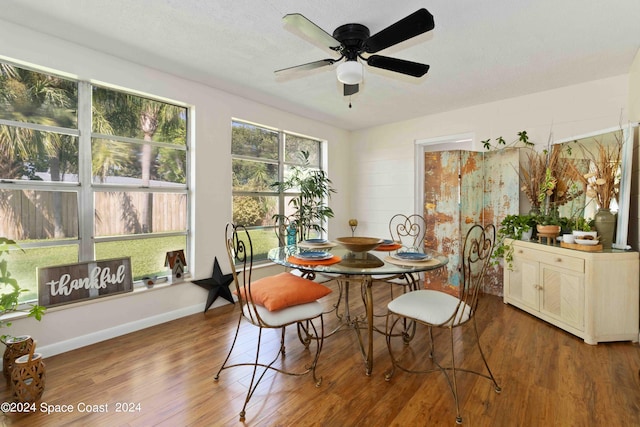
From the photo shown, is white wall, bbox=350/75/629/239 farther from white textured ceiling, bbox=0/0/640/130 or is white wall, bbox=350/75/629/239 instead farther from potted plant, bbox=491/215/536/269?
potted plant, bbox=491/215/536/269

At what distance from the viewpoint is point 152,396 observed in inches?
70.6

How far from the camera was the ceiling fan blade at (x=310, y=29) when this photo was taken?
155 centimetres

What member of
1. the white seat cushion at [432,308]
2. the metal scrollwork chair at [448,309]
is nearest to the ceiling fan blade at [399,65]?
the metal scrollwork chair at [448,309]

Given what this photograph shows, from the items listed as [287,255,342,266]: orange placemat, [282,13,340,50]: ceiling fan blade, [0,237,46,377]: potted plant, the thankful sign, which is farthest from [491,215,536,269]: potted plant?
[0,237,46,377]: potted plant

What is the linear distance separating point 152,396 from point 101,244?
1.53 metres

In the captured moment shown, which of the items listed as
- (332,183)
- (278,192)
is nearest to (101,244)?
(278,192)

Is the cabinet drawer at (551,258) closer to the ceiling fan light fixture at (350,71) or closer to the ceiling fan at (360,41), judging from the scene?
the ceiling fan at (360,41)

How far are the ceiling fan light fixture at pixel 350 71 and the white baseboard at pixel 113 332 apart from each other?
9.05ft

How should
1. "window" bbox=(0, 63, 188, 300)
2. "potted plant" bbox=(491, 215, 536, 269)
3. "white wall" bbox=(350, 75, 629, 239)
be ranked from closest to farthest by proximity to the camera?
1. "window" bbox=(0, 63, 188, 300)
2. "white wall" bbox=(350, 75, 629, 239)
3. "potted plant" bbox=(491, 215, 536, 269)

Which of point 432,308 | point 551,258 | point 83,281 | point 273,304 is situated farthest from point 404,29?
point 83,281

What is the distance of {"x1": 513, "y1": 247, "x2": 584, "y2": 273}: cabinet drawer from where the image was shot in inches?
101

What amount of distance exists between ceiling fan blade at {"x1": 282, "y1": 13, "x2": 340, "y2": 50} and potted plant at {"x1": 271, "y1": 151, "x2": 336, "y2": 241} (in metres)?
2.26

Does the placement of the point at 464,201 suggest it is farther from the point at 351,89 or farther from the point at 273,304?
the point at 273,304

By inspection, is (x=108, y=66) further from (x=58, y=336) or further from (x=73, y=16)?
(x=58, y=336)
